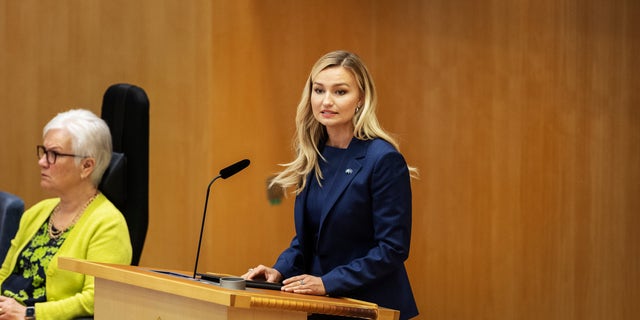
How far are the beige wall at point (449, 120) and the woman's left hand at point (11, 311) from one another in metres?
1.76

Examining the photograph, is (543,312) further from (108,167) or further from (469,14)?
(108,167)

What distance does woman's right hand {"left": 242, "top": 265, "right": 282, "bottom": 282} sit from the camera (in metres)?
3.05

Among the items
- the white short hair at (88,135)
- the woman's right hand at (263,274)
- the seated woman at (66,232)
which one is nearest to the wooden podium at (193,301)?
the woman's right hand at (263,274)

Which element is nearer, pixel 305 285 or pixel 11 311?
pixel 305 285

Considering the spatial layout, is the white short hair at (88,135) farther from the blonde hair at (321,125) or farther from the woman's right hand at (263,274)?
the woman's right hand at (263,274)

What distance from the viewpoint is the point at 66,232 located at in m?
3.80

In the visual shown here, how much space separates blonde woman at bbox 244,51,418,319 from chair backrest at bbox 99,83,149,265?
99 cm

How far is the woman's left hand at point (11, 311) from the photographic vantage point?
362 centimetres

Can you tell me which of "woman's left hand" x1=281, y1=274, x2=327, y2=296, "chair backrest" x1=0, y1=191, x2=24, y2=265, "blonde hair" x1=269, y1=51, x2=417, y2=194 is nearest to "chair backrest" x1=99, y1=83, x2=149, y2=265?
"chair backrest" x1=0, y1=191, x2=24, y2=265

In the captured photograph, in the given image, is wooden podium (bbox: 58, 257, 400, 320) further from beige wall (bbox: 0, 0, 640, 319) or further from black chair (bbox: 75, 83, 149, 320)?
beige wall (bbox: 0, 0, 640, 319)

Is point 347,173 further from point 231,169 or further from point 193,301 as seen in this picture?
point 193,301

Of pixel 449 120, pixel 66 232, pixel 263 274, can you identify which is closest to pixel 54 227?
pixel 66 232

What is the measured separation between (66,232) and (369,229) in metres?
1.30

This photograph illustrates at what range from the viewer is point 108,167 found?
396cm
